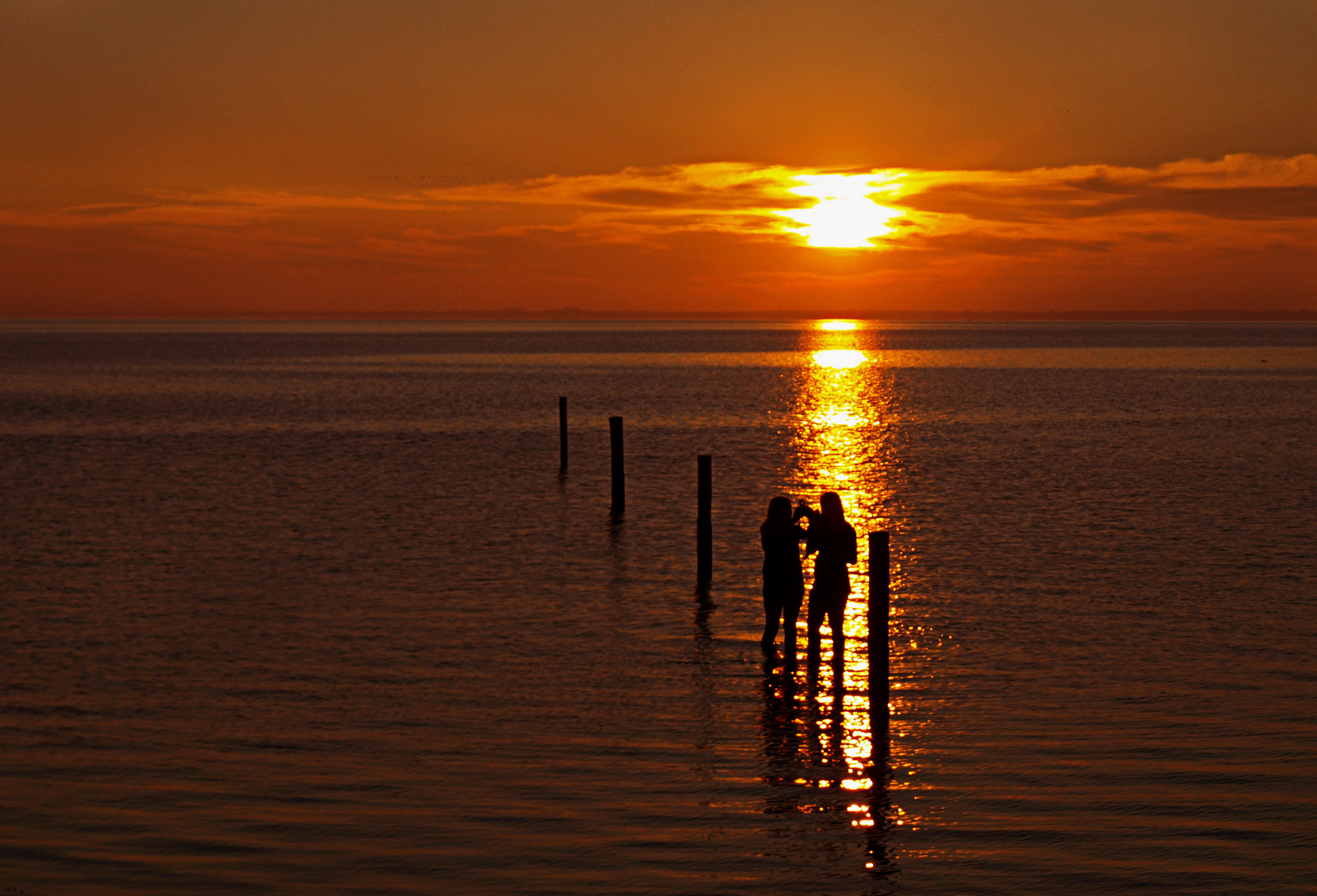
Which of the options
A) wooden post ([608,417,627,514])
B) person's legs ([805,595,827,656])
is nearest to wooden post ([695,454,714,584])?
person's legs ([805,595,827,656])

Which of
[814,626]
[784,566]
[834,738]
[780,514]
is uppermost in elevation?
[780,514]

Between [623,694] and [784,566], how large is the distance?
2923 millimetres

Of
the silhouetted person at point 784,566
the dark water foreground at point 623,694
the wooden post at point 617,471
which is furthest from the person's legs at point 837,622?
the wooden post at point 617,471

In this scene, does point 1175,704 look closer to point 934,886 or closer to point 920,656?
point 920,656

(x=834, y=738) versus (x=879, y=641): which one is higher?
(x=879, y=641)

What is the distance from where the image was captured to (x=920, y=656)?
18.5 metres

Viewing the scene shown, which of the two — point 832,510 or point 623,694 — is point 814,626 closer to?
point 832,510

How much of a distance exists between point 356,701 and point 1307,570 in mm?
19301

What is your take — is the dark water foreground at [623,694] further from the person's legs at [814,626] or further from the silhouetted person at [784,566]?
the silhouetted person at [784,566]

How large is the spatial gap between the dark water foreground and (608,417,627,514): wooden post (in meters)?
1.01

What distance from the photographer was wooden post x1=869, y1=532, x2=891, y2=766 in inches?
548

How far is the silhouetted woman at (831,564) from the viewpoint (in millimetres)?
16328

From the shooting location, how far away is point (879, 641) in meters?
14.3

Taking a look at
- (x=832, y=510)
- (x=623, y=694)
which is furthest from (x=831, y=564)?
(x=623, y=694)
